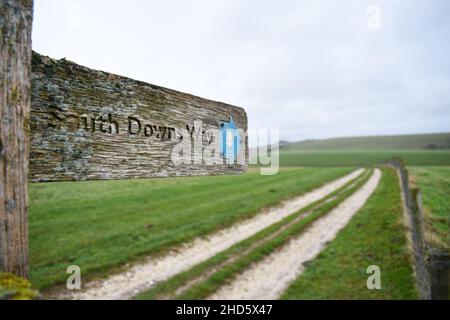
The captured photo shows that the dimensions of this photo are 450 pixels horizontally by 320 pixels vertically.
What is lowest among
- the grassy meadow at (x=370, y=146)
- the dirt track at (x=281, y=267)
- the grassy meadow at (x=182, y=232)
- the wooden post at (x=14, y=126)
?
the dirt track at (x=281, y=267)

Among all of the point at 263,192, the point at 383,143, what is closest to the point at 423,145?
the point at 383,143

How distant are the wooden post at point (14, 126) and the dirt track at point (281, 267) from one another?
226 inches

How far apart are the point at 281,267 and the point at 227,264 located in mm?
1422

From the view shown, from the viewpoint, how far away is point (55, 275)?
6.89 m

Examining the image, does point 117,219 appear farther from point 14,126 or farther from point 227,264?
point 14,126

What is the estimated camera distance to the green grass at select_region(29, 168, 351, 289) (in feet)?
26.0

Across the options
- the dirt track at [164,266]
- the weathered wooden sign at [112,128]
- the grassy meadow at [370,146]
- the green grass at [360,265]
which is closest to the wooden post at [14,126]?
the weathered wooden sign at [112,128]

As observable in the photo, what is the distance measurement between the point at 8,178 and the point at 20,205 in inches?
4.7

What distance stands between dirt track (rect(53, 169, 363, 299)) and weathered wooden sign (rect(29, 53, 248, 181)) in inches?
214

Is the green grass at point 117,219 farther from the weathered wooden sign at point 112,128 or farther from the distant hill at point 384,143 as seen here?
the distant hill at point 384,143

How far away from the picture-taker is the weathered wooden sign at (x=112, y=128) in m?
1.30

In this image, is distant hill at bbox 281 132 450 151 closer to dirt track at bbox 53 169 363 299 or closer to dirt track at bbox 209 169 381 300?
dirt track at bbox 209 169 381 300

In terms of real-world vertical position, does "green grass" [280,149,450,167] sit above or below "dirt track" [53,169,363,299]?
above

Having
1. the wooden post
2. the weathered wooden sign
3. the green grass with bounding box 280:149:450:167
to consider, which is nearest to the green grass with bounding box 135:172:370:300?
the weathered wooden sign
